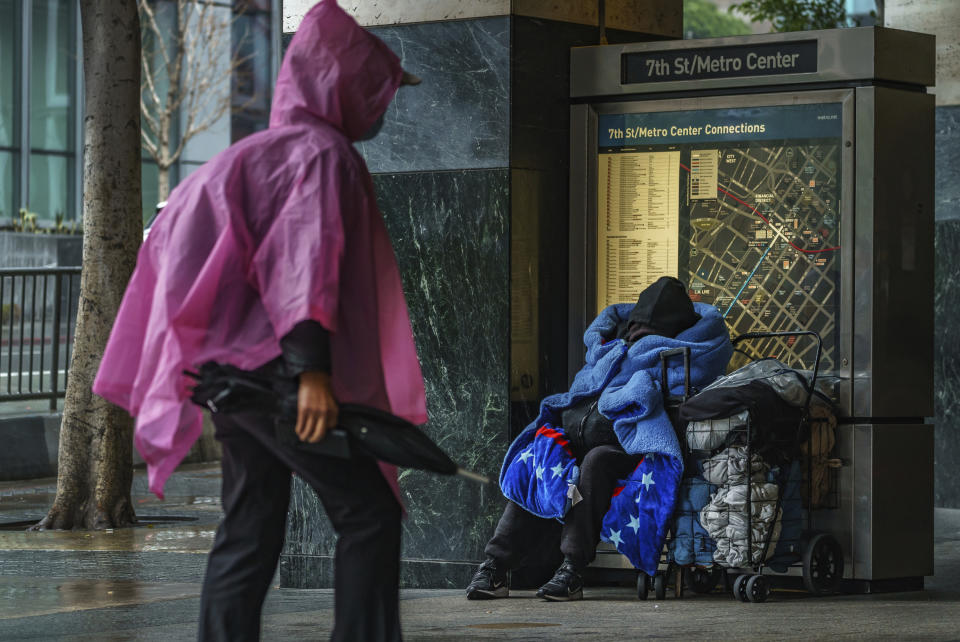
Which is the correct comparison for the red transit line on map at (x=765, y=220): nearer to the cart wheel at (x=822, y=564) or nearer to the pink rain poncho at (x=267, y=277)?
the cart wheel at (x=822, y=564)

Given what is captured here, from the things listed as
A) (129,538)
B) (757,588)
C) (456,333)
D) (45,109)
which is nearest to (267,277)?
(456,333)

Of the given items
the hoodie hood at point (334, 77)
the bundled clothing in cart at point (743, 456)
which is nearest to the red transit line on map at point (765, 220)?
the bundled clothing in cart at point (743, 456)

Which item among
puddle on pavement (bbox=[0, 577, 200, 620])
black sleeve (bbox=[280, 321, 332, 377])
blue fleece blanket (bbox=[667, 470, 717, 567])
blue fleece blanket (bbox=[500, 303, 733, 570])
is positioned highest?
black sleeve (bbox=[280, 321, 332, 377])

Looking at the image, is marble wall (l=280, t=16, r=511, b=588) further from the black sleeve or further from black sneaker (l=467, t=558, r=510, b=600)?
the black sleeve

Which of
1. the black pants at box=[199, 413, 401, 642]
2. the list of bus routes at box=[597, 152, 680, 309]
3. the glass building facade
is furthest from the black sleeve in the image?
the glass building facade

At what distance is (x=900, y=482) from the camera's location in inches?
262

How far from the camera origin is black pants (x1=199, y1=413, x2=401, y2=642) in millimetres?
4051

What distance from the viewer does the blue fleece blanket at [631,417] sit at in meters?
6.19

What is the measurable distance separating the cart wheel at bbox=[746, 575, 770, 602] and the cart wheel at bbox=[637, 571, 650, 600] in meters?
0.41

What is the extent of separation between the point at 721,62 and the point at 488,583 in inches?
92.1

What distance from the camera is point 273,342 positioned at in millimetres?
4047

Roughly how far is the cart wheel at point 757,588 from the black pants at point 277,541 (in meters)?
2.43

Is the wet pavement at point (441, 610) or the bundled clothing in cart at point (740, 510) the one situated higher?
the bundled clothing in cart at point (740, 510)

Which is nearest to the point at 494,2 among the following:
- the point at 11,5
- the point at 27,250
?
the point at 27,250
